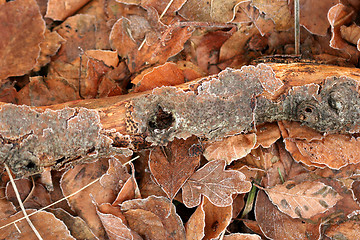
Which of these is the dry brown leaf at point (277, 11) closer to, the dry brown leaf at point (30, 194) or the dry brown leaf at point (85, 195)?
the dry brown leaf at point (85, 195)

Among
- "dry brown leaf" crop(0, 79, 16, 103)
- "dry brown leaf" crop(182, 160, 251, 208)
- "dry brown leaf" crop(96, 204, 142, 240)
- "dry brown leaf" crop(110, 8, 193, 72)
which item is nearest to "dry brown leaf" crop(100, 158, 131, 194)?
"dry brown leaf" crop(96, 204, 142, 240)

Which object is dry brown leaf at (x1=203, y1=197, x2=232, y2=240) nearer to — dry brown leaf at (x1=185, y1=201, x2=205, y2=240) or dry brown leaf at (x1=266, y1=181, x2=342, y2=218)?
dry brown leaf at (x1=185, y1=201, x2=205, y2=240)

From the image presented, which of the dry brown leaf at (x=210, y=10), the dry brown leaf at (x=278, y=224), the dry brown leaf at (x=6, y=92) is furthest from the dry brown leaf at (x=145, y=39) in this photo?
the dry brown leaf at (x=278, y=224)

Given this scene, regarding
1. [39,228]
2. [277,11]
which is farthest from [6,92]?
[277,11]

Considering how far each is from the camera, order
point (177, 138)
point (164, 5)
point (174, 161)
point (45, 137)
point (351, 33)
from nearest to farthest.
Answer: point (45, 137), point (177, 138), point (174, 161), point (351, 33), point (164, 5)

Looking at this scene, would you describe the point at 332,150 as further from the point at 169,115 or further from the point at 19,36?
the point at 19,36

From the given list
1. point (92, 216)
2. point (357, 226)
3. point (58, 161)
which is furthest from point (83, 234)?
point (357, 226)
